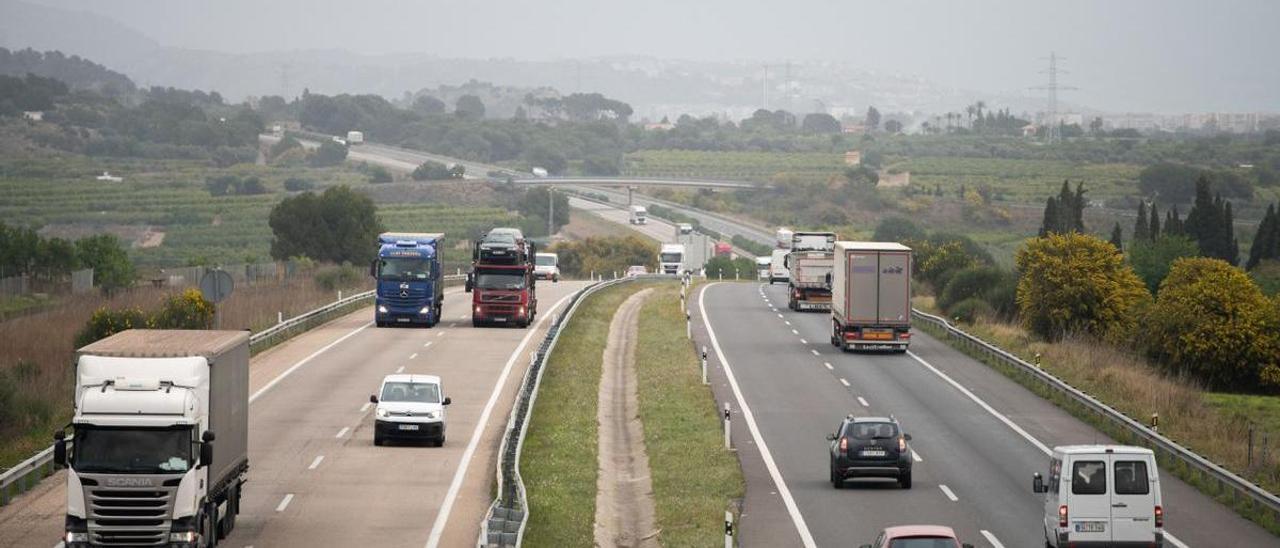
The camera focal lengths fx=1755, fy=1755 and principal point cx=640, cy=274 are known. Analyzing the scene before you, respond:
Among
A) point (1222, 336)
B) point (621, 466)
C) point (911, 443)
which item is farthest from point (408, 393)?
point (1222, 336)

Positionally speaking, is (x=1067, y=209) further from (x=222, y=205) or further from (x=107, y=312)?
(x=222, y=205)

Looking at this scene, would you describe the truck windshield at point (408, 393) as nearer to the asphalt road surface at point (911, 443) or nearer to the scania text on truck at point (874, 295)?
the asphalt road surface at point (911, 443)

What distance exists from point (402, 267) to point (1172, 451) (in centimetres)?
3476

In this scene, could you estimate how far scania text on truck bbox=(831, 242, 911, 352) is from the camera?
60875 mm

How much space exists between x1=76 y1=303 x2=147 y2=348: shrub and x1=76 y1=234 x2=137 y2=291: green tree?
3908cm

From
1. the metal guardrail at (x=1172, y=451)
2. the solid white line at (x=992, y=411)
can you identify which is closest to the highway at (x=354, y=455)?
the solid white line at (x=992, y=411)

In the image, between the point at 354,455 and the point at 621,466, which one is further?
the point at 621,466

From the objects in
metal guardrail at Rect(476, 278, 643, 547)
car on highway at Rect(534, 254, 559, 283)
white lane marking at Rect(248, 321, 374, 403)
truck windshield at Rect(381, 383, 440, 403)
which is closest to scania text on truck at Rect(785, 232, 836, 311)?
white lane marking at Rect(248, 321, 374, 403)

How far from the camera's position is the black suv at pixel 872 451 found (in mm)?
34219

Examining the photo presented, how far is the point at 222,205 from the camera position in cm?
19000

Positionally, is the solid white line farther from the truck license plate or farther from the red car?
the red car

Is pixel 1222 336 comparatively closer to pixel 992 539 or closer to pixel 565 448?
pixel 565 448

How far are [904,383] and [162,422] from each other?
33003 mm

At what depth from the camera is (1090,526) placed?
26.3 m
